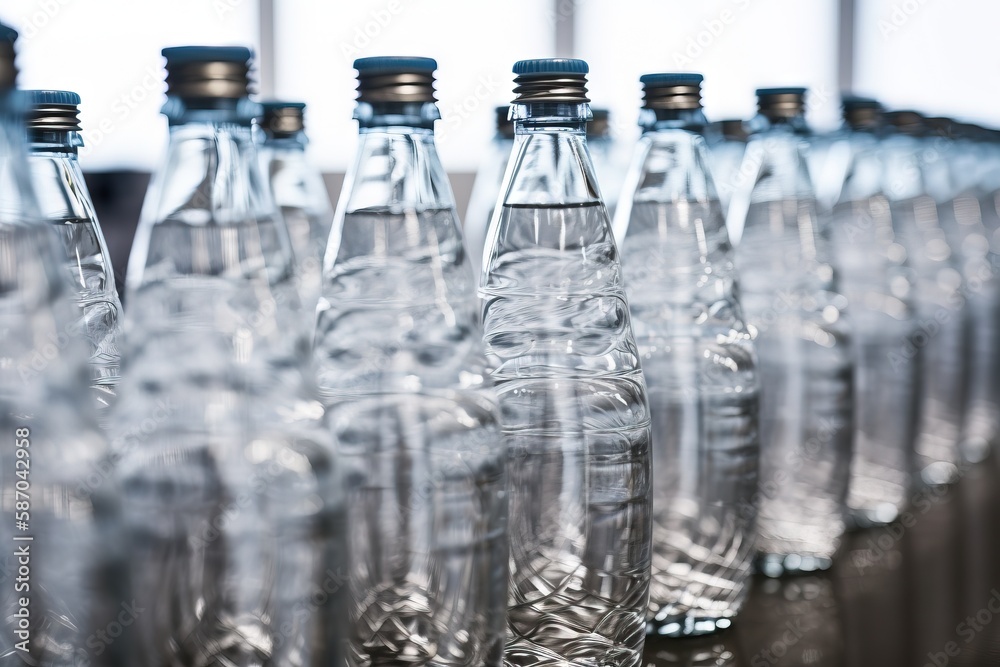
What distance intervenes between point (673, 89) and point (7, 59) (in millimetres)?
364

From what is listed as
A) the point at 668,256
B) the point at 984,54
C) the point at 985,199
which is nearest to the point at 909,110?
the point at 985,199

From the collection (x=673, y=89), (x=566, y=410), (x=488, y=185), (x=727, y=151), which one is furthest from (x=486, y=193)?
(x=566, y=410)

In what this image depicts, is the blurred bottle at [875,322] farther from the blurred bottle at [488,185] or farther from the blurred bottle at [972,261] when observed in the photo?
the blurred bottle at [488,185]

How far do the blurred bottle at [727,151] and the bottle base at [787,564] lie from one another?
0.29 m

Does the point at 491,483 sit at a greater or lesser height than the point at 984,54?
lesser

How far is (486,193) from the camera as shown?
866mm

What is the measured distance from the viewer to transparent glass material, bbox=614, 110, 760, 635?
578 millimetres

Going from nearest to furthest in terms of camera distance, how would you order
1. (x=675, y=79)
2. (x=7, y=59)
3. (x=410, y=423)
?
(x=7, y=59) < (x=410, y=423) < (x=675, y=79)

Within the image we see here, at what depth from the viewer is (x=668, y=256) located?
1.95 ft

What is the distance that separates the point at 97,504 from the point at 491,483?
158 millimetres

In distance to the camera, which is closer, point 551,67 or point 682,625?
point 551,67

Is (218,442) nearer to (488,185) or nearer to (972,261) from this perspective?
(488,185)

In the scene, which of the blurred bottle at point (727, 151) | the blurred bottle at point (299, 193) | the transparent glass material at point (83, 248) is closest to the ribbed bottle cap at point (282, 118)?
the blurred bottle at point (299, 193)

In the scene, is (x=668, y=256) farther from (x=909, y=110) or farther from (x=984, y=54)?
(x=984, y=54)
